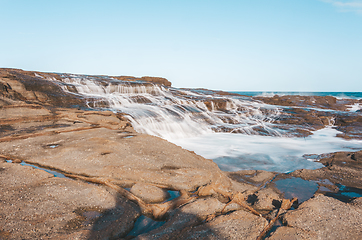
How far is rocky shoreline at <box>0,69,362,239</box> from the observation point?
8.72 ft

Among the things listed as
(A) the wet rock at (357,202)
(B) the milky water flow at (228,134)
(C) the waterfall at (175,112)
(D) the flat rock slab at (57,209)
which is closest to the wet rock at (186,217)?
(D) the flat rock slab at (57,209)

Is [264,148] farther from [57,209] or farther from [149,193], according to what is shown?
[57,209]

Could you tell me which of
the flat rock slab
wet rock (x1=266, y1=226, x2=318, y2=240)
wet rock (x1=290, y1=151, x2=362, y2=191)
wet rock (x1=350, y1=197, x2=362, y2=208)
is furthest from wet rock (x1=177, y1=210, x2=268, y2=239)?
wet rock (x1=290, y1=151, x2=362, y2=191)

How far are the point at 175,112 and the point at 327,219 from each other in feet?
36.8

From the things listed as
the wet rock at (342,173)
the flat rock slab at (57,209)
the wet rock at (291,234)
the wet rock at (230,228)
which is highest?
the flat rock slab at (57,209)

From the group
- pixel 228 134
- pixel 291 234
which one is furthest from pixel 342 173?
pixel 228 134

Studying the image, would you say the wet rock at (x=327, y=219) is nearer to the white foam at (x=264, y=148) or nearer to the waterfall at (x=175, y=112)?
the white foam at (x=264, y=148)

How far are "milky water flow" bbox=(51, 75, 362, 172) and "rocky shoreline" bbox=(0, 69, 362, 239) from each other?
89.5 inches

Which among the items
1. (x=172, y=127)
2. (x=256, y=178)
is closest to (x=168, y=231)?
(x=256, y=178)

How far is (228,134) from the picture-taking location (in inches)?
493

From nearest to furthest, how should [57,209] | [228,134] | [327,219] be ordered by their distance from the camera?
[57,209] < [327,219] < [228,134]

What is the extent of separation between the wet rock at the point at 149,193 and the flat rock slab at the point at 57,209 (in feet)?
0.94

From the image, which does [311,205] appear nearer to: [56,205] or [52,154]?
[56,205]

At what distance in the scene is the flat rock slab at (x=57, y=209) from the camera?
96.5 inches
